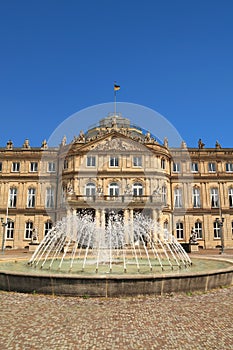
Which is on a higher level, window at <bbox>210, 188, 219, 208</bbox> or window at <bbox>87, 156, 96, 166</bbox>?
window at <bbox>87, 156, 96, 166</bbox>

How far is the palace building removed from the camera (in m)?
41.7

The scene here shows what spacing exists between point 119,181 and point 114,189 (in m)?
1.34

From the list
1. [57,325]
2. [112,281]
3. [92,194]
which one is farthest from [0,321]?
[92,194]

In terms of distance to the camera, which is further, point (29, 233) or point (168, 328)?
point (29, 233)

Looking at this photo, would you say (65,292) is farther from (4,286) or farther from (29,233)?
(29,233)

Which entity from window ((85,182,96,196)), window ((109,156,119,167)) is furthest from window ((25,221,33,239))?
window ((109,156,119,167))

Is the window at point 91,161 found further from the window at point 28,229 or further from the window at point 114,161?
the window at point 28,229

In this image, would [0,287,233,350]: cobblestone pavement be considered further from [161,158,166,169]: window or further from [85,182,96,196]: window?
[161,158,166,169]: window

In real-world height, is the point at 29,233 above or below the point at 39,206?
below

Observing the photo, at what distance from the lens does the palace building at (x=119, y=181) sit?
137ft

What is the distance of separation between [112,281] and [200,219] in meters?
36.8

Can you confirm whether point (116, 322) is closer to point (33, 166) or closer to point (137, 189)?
point (137, 189)

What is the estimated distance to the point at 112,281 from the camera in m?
10.1

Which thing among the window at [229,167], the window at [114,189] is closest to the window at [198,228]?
the window at [229,167]
